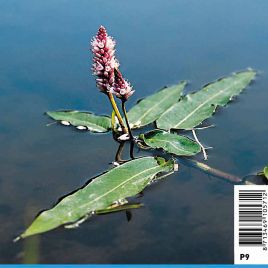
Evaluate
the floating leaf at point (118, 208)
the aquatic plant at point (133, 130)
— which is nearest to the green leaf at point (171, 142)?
the aquatic plant at point (133, 130)

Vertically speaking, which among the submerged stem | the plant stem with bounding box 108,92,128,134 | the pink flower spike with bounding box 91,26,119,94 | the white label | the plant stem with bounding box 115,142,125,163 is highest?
the pink flower spike with bounding box 91,26,119,94

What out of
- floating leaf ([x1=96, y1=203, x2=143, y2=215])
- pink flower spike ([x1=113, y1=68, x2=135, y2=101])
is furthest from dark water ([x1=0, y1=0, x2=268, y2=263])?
pink flower spike ([x1=113, y1=68, x2=135, y2=101])

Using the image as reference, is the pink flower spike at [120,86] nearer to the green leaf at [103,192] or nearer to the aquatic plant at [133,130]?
the aquatic plant at [133,130]

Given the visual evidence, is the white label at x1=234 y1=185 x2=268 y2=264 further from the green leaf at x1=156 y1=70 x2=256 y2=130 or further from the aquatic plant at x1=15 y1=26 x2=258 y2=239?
the green leaf at x1=156 y1=70 x2=256 y2=130

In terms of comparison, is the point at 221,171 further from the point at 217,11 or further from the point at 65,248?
the point at 217,11

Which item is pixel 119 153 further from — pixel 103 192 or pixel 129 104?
pixel 129 104

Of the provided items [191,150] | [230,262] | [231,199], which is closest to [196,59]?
[191,150]
